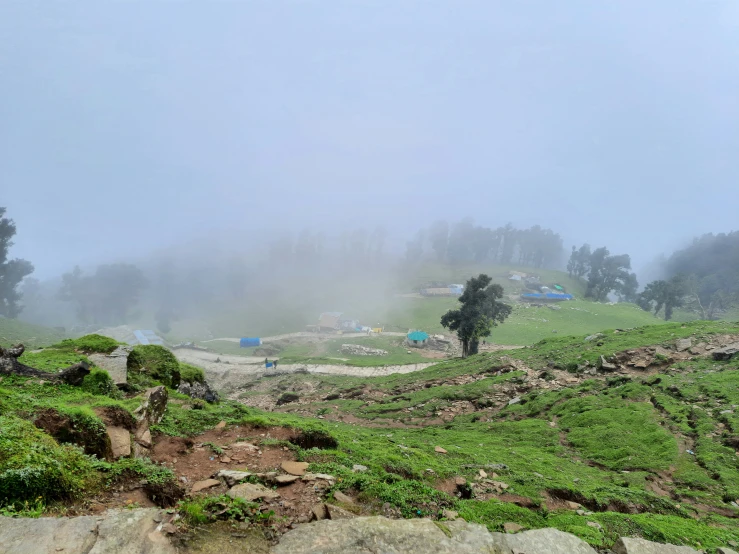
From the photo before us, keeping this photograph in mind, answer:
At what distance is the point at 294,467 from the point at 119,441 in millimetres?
4980

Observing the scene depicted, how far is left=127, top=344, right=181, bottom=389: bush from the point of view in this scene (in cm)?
1935

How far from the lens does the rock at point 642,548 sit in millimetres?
7504

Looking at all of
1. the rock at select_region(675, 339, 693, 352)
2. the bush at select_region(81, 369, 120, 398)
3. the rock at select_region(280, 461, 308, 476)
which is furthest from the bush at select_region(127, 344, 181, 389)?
the rock at select_region(675, 339, 693, 352)

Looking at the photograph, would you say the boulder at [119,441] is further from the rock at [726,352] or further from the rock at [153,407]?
the rock at [726,352]

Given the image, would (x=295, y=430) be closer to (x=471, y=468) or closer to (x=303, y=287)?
(x=471, y=468)

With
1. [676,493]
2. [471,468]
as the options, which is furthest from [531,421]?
[471,468]

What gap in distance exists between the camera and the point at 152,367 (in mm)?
20641

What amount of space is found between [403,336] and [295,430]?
73.2m

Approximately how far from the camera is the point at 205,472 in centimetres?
986

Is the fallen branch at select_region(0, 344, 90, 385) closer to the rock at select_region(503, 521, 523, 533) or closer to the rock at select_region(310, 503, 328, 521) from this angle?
the rock at select_region(310, 503, 328, 521)

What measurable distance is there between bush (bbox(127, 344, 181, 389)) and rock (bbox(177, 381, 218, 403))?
0.48 m

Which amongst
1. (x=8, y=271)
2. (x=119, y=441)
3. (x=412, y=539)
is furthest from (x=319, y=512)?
(x=8, y=271)

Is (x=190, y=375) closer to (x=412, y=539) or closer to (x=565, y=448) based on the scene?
(x=412, y=539)

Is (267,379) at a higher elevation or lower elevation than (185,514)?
lower
